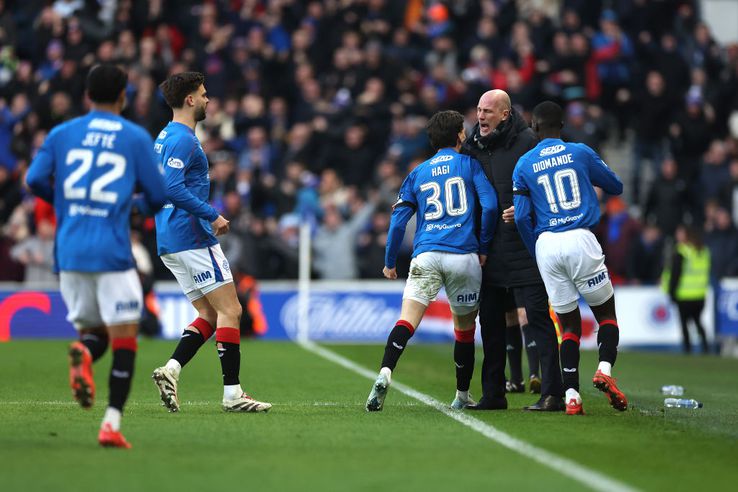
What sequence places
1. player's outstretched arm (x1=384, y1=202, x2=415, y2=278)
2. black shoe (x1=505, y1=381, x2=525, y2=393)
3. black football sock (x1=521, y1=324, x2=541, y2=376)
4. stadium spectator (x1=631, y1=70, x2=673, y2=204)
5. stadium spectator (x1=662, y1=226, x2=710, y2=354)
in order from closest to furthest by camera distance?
player's outstretched arm (x1=384, y1=202, x2=415, y2=278) → black football sock (x1=521, y1=324, x2=541, y2=376) → black shoe (x1=505, y1=381, x2=525, y2=393) → stadium spectator (x1=662, y1=226, x2=710, y2=354) → stadium spectator (x1=631, y1=70, x2=673, y2=204)

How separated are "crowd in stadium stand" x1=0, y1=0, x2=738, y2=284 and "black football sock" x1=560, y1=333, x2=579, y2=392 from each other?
11305mm

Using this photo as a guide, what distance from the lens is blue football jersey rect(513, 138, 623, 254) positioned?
962 centimetres

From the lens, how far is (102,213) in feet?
24.2

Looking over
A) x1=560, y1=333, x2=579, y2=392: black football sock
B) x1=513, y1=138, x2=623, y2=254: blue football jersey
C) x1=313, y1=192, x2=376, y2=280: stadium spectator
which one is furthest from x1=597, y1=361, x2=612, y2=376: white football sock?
x1=313, y1=192, x2=376, y2=280: stadium spectator

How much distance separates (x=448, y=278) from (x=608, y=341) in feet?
4.25

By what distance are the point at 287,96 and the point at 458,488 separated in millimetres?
19150

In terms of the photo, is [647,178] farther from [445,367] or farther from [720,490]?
[720,490]

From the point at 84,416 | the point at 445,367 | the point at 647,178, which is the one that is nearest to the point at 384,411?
the point at 84,416

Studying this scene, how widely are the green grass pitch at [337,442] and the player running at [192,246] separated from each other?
303 mm

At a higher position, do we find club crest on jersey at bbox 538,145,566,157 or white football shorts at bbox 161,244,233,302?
club crest on jersey at bbox 538,145,566,157

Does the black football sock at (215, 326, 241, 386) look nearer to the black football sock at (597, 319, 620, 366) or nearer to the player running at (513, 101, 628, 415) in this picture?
the player running at (513, 101, 628, 415)

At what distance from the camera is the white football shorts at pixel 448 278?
9844 millimetres

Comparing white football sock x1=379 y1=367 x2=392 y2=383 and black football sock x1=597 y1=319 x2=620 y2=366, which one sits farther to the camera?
black football sock x1=597 y1=319 x2=620 y2=366

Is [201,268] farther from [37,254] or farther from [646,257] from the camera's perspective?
[646,257]
